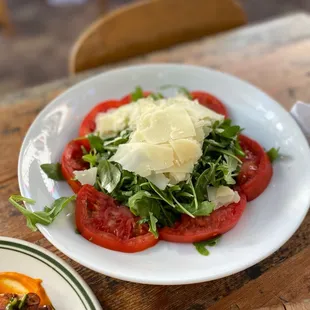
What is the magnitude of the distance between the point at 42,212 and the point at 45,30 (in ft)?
9.39

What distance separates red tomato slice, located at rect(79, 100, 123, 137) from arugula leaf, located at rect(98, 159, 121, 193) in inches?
7.7

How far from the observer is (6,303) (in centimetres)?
93

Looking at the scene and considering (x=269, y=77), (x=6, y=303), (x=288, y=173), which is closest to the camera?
(x=6, y=303)

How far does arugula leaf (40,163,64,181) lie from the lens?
1.20 metres

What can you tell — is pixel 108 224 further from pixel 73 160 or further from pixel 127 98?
pixel 127 98

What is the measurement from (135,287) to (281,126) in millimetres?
676

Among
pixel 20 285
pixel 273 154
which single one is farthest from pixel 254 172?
pixel 20 285

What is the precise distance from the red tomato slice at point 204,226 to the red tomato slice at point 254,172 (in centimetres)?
8

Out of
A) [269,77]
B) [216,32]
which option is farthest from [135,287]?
[216,32]

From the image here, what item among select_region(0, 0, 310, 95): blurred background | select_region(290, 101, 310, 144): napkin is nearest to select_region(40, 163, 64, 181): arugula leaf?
select_region(290, 101, 310, 144): napkin

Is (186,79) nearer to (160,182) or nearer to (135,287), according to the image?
(160,182)

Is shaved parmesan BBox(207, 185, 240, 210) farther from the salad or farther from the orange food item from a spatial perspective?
the orange food item

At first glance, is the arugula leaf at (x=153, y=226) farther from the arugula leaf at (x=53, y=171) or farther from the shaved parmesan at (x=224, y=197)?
the arugula leaf at (x=53, y=171)

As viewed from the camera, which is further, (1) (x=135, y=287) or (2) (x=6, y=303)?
(1) (x=135, y=287)
